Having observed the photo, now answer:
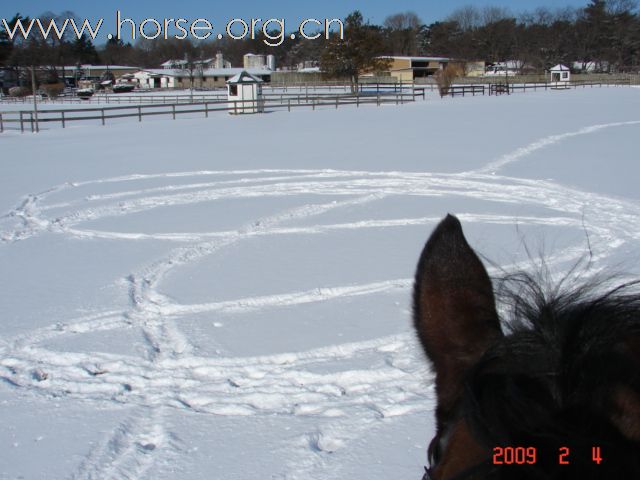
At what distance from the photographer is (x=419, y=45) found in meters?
119

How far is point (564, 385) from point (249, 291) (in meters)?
5.16

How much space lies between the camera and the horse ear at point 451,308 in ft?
4.16

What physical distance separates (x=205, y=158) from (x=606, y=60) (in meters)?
88.2

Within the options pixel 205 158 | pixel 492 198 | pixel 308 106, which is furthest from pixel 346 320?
pixel 308 106

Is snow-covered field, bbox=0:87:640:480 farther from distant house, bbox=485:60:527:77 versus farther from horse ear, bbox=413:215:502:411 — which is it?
distant house, bbox=485:60:527:77

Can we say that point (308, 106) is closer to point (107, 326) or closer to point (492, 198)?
point (492, 198)

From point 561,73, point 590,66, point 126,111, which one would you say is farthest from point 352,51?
point 590,66

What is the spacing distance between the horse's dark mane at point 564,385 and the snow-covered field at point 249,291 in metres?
0.52

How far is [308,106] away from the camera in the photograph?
3866 cm

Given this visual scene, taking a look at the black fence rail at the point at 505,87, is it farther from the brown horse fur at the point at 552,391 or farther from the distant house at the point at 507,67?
the brown horse fur at the point at 552,391

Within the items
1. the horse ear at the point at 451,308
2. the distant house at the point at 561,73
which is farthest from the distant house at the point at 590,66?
the horse ear at the point at 451,308

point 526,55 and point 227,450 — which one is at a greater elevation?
point 526,55

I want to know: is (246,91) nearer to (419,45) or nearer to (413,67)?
(413,67)
